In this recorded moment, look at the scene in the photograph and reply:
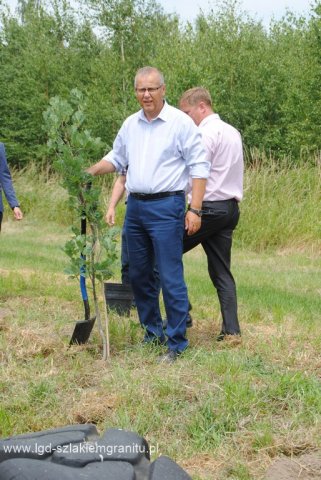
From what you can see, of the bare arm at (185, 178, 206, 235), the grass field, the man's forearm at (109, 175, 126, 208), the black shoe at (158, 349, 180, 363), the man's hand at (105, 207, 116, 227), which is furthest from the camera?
the man's forearm at (109, 175, 126, 208)

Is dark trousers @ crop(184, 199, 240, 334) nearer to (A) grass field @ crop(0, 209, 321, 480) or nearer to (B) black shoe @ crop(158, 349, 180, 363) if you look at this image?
(A) grass field @ crop(0, 209, 321, 480)

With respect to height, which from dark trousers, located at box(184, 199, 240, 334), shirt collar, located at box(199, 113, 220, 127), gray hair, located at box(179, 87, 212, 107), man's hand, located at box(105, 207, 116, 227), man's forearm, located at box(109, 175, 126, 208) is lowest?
dark trousers, located at box(184, 199, 240, 334)

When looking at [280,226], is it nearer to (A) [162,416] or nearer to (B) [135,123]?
(B) [135,123]

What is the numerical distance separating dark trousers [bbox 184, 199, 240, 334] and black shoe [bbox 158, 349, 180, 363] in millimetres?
655

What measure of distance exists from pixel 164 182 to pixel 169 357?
1.16 metres

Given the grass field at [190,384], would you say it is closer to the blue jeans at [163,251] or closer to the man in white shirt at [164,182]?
the blue jeans at [163,251]

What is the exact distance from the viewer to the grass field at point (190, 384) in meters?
3.56

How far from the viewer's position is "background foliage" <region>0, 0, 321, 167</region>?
2228 centimetres

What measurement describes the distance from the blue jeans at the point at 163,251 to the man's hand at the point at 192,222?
4 cm

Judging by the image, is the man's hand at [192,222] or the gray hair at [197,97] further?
the gray hair at [197,97]

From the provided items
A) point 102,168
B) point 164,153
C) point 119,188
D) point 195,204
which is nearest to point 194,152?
point 164,153

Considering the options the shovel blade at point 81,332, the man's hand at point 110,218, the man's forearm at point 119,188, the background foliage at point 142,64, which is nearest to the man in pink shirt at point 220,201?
the man's hand at point 110,218

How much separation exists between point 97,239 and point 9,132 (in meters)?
24.3

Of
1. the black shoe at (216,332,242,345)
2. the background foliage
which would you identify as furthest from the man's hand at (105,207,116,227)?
the background foliage
